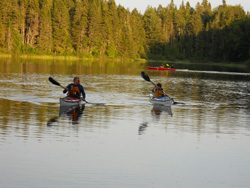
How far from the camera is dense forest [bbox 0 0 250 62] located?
4776 inches

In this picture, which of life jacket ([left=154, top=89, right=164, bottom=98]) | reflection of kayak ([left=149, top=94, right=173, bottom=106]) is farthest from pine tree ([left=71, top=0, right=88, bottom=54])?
reflection of kayak ([left=149, top=94, right=173, bottom=106])

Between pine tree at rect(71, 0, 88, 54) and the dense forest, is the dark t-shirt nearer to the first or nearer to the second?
the dense forest

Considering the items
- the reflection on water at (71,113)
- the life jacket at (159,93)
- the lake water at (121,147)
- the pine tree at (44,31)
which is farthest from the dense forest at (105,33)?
the lake water at (121,147)

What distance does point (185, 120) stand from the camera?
20750 millimetres

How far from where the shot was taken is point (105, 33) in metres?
150

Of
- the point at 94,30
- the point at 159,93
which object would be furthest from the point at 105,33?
the point at 159,93

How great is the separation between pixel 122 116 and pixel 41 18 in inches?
4286

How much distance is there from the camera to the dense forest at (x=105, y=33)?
121 metres

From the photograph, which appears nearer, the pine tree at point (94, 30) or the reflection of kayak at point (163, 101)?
the reflection of kayak at point (163, 101)

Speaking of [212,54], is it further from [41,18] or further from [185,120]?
[185,120]

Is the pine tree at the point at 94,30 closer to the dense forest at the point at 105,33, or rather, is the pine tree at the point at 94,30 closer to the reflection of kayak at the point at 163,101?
the dense forest at the point at 105,33

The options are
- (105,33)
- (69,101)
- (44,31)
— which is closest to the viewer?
(69,101)

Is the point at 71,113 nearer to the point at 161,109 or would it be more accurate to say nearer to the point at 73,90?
the point at 73,90

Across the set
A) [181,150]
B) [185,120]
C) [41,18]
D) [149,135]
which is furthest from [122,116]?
[41,18]
